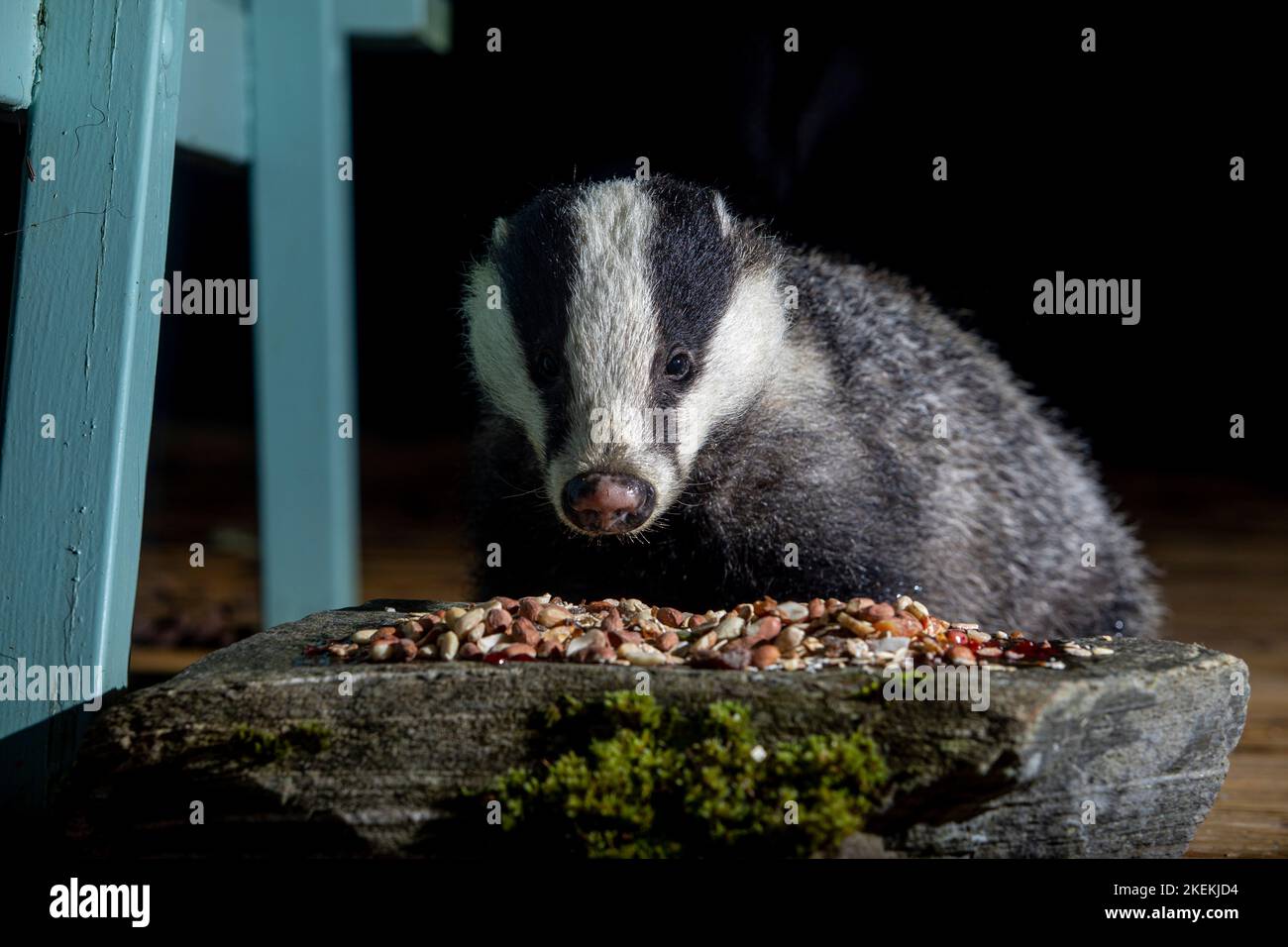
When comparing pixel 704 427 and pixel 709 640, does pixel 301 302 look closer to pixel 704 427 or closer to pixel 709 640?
pixel 704 427

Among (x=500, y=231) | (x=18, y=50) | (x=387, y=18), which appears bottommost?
(x=500, y=231)

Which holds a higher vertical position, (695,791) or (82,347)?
(82,347)

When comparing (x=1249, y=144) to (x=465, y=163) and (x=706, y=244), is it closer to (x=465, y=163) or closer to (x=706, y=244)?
(x=465, y=163)

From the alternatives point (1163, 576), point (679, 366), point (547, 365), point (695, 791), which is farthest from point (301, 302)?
point (1163, 576)

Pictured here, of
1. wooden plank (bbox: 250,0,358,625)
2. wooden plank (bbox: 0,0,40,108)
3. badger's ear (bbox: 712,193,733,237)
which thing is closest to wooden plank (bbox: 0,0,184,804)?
wooden plank (bbox: 0,0,40,108)

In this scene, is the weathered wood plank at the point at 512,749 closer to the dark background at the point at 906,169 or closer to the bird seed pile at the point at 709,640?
the bird seed pile at the point at 709,640

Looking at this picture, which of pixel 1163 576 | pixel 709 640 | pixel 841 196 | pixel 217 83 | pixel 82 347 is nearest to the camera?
pixel 709 640

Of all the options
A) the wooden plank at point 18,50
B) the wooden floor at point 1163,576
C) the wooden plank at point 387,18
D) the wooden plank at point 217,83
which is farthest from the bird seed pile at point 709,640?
the wooden plank at point 387,18
